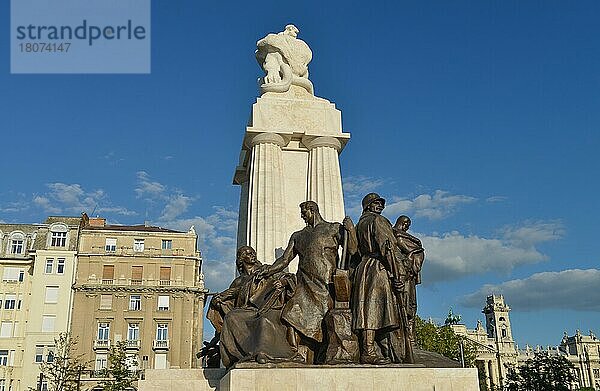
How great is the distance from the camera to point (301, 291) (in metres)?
11.3

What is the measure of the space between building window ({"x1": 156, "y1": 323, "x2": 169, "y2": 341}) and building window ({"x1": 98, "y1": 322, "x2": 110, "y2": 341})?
3.76 metres

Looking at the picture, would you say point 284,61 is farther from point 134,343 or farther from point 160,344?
point 134,343

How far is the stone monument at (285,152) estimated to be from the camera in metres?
16.2

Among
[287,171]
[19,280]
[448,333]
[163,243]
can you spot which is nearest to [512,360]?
[448,333]

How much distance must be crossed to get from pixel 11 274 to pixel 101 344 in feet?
31.4

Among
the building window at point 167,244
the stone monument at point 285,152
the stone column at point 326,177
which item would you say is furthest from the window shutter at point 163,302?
the stone column at point 326,177

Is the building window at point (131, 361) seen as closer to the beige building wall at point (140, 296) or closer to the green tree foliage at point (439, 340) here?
the beige building wall at point (140, 296)

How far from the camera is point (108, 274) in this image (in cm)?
5212

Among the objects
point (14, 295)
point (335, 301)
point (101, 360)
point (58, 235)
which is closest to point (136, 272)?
point (101, 360)

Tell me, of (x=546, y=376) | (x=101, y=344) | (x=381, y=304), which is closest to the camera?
(x=381, y=304)

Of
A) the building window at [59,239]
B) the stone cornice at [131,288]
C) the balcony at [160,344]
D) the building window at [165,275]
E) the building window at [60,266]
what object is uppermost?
the building window at [59,239]

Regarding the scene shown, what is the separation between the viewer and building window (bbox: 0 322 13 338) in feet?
165

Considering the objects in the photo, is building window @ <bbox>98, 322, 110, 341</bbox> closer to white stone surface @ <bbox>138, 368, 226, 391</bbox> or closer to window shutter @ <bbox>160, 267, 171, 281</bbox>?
window shutter @ <bbox>160, 267, 171, 281</bbox>

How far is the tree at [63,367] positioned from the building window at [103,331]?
205 cm
